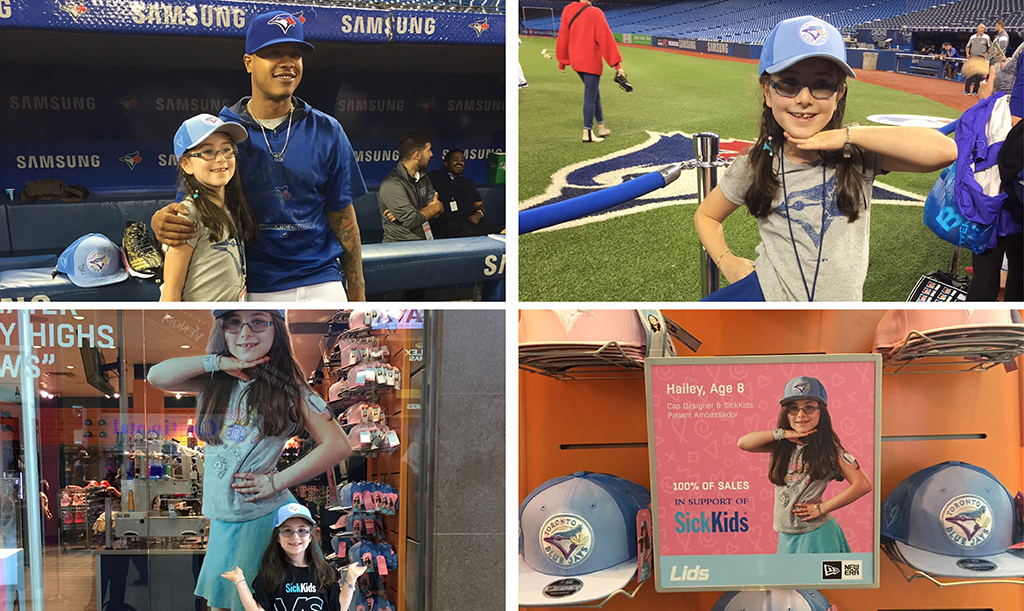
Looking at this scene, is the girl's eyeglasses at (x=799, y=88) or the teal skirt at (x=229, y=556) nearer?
the girl's eyeglasses at (x=799, y=88)

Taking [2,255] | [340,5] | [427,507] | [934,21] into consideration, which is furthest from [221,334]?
[934,21]

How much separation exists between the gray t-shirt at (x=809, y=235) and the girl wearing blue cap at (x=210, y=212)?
106 cm

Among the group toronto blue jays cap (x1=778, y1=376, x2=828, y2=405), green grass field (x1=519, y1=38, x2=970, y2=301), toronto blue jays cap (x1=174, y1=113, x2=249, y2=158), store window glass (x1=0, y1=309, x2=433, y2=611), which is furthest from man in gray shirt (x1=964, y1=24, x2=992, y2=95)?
toronto blue jays cap (x1=174, y1=113, x2=249, y2=158)

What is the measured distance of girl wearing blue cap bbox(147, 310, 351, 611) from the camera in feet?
6.68

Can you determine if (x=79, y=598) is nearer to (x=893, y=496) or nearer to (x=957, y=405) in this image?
(x=893, y=496)

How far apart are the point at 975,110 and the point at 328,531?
179 cm

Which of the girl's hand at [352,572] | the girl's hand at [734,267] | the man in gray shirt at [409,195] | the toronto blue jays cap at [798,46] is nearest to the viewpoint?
the toronto blue jays cap at [798,46]

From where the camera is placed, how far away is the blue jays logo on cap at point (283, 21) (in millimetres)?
1817

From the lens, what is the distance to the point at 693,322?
2.00 metres

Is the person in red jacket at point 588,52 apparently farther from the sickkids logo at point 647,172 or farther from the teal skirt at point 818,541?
the teal skirt at point 818,541

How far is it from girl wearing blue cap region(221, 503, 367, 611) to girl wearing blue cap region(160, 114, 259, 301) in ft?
2.01

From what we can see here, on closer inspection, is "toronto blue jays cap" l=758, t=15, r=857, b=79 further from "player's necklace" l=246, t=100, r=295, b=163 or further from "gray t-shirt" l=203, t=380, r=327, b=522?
"gray t-shirt" l=203, t=380, r=327, b=522

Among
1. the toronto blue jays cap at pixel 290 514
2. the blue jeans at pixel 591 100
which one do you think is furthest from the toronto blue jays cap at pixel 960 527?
the toronto blue jays cap at pixel 290 514

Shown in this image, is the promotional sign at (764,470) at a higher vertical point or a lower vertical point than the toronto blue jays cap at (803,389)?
lower
